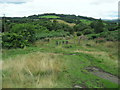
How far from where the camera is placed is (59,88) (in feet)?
12.5

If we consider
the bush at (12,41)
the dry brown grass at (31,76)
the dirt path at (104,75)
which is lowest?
the dirt path at (104,75)

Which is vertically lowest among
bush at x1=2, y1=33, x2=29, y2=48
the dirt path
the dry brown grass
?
the dirt path

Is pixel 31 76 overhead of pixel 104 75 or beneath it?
overhead

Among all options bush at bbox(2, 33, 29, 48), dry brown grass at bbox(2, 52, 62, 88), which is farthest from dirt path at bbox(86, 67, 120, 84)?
bush at bbox(2, 33, 29, 48)

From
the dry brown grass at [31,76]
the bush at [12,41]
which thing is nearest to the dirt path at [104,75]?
the dry brown grass at [31,76]

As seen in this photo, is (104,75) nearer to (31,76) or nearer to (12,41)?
(31,76)

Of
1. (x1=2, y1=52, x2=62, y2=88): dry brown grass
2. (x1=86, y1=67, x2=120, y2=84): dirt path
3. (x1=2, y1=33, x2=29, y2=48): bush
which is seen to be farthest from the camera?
(x1=2, y1=33, x2=29, y2=48): bush

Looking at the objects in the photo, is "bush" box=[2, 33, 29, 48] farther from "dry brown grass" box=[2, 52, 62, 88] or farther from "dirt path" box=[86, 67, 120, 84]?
"dirt path" box=[86, 67, 120, 84]

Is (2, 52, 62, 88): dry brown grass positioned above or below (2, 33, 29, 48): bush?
below

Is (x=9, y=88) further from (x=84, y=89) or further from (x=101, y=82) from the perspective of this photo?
(x=101, y=82)

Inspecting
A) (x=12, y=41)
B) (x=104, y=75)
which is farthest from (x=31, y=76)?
(x=12, y=41)

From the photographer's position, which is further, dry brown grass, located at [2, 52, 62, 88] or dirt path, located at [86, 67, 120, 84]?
dirt path, located at [86, 67, 120, 84]

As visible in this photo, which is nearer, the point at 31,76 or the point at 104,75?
the point at 31,76

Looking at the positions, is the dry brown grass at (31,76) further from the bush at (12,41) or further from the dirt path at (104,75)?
the bush at (12,41)
